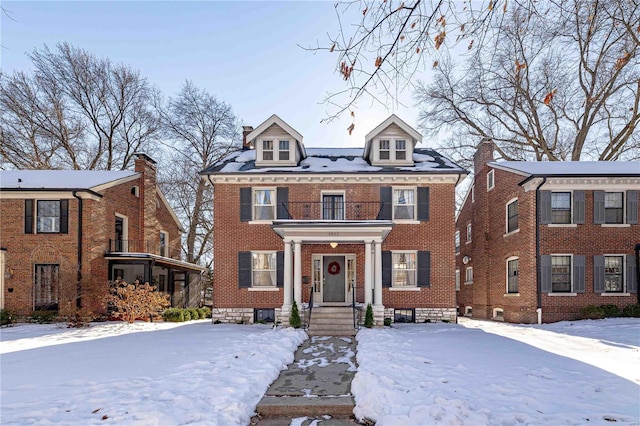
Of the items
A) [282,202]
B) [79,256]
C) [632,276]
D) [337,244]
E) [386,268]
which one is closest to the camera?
[632,276]

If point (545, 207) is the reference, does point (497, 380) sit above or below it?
below

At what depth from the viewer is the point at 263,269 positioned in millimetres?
15938

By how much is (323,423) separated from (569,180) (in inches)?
578

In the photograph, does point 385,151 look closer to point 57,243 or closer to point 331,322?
point 331,322

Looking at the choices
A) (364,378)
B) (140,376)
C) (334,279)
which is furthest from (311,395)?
(334,279)

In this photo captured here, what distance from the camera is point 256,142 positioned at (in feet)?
54.2

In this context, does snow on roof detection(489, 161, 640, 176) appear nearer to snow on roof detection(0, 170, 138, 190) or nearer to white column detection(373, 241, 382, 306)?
white column detection(373, 241, 382, 306)

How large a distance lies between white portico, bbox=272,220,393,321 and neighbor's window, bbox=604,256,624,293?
360 inches

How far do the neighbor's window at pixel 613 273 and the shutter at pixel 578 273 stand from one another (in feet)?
3.14

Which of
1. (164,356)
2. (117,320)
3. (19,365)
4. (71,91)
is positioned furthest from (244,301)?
(71,91)

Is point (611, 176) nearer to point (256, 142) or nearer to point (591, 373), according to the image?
point (591, 373)

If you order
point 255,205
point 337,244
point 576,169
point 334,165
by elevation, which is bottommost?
point 337,244

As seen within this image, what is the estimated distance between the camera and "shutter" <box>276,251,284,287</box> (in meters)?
15.7

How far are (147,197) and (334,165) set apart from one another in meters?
10.8
